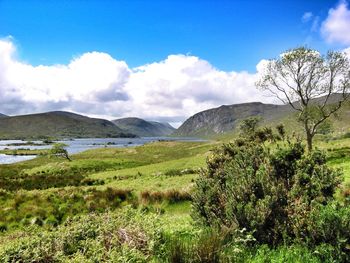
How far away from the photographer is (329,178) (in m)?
9.87

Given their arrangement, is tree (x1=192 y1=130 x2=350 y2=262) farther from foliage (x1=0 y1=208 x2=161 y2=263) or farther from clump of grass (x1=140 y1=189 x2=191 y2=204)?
clump of grass (x1=140 y1=189 x2=191 y2=204)

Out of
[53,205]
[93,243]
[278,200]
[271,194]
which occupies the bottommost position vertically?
[53,205]

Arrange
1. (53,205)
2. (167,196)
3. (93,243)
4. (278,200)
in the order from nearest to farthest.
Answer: (93,243)
(278,200)
(53,205)
(167,196)

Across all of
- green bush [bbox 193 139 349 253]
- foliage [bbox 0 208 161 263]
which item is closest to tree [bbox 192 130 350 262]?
green bush [bbox 193 139 349 253]

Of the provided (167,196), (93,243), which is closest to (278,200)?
(93,243)

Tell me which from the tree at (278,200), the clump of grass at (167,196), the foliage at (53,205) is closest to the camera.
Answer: the tree at (278,200)

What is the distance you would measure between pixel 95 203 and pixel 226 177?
14.2 metres

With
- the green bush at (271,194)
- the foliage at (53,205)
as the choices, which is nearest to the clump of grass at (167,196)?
the foliage at (53,205)

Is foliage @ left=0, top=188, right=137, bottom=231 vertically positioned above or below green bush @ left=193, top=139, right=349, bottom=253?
below

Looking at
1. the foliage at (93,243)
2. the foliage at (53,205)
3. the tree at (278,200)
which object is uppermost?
the tree at (278,200)

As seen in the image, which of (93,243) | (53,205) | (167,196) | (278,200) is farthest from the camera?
(167,196)

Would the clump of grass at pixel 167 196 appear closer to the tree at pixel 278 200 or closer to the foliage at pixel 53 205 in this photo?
the foliage at pixel 53 205

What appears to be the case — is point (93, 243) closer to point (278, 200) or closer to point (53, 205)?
point (278, 200)

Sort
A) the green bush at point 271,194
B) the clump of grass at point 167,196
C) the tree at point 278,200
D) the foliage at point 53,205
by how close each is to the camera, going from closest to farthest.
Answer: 1. the tree at point 278,200
2. the green bush at point 271,194
3. the foliage at point 53,205
4. the clump of grass at point 167,196
